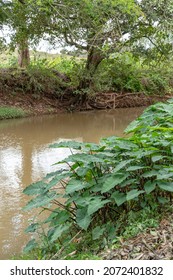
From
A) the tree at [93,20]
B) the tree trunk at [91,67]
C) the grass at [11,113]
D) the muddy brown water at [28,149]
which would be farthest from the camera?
the tree trunk at [91,67]

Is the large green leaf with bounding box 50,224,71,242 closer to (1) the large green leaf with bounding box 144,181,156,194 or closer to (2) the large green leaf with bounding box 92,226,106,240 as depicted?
(2) the large green leaf with bounding box 92,226,106,240

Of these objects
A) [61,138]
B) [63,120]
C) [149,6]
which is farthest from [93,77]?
[61,138]

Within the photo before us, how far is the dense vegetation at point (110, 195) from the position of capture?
2.80m

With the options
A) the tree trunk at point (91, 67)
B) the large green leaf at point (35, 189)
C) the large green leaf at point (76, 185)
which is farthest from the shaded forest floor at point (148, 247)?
the tree trunk at point (91, 67)

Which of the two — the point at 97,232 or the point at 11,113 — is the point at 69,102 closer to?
the point at 11,113

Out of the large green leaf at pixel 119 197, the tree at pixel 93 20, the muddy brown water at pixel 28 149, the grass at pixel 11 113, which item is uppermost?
the tree at pixel 93 20

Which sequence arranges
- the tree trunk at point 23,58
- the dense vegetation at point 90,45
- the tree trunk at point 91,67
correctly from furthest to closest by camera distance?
1. the tree trunk at point 23,58
2. the tree trunk at point 91,67
3. the dense vegetation at point 90,45

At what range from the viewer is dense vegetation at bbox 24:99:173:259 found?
9.17 ft

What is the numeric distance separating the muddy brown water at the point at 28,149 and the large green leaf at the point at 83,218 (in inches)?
41.7

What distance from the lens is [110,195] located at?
120 inches

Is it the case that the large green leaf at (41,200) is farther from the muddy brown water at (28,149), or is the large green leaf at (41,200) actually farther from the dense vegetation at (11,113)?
the dense vegetation at (11,113)

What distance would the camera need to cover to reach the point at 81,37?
10.3 m

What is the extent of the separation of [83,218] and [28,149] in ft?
18.7
